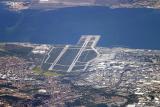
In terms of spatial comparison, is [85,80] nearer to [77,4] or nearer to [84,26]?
[84,26]

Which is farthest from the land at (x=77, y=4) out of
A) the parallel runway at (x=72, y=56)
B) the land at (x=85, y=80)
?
the land at (x=85, y=80)

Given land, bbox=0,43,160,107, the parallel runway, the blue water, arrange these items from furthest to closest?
the blue water < the parallel runway < land, bbox=0,43,160,107

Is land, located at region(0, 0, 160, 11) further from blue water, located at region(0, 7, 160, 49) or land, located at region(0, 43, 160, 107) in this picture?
land, located at region(0, 43, 160, 107)

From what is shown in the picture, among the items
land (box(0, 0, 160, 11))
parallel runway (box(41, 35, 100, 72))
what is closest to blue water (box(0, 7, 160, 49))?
parallel runway (box(41, 35, 100, 72))

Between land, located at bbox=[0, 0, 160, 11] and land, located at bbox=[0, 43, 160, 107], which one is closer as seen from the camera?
land, located at bbox=[0, 43, 160, 107]

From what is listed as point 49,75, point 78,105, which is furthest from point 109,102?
point 49,75

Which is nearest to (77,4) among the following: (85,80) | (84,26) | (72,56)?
(84,26)
